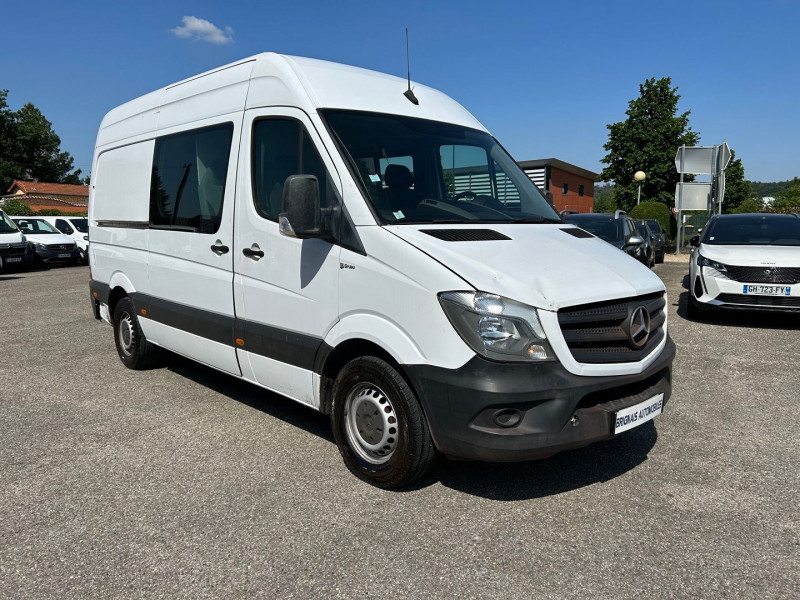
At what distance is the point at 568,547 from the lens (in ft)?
10.4

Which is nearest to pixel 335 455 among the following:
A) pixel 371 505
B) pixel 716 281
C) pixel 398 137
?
pixel 371 505

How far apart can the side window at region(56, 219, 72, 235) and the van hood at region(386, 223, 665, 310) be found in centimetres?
2341

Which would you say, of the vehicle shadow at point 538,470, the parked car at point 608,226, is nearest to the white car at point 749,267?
the parked car at point 608,226

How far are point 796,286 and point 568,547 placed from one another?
6.91m

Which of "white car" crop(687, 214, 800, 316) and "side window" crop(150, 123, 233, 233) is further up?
"side window" crop(150, 123, 233, 233)

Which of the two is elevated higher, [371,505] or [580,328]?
[580,328]

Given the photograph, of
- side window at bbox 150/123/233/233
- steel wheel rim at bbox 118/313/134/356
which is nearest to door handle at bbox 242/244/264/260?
side window at bbox 150/123/233/233

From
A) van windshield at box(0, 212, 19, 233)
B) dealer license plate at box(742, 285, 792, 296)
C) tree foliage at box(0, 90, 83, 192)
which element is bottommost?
dealer license plate at box(742, 285, 792, 296)

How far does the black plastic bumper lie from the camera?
127 inches

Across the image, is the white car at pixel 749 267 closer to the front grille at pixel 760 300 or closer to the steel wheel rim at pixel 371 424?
the front grille at pixel 760 300

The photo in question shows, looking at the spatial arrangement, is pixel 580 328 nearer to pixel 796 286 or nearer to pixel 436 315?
pixel 436 315

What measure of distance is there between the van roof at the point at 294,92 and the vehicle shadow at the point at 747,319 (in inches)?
246

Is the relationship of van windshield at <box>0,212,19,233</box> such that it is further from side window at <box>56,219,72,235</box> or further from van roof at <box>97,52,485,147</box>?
van roof at <box>97,52,485,147</box>

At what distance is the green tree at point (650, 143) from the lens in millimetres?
47375
